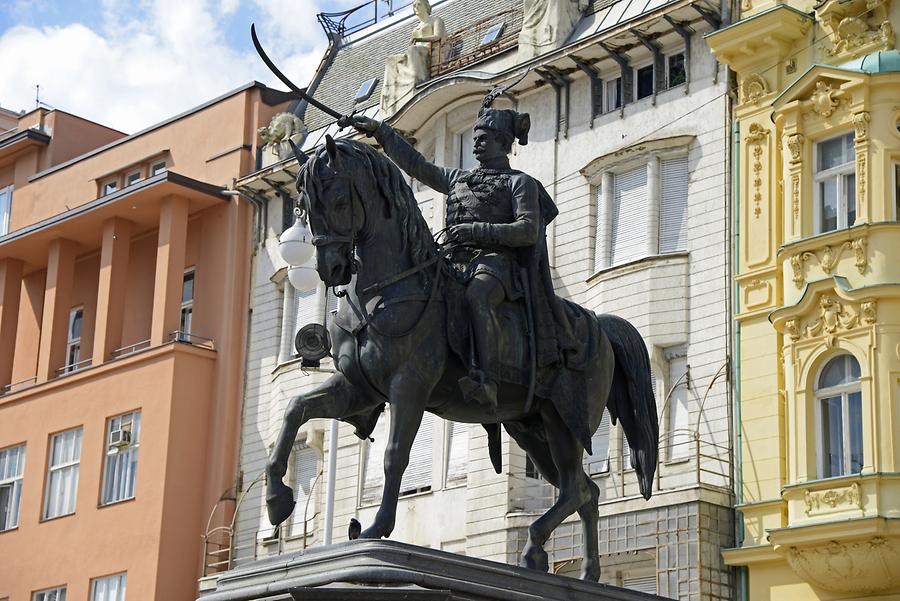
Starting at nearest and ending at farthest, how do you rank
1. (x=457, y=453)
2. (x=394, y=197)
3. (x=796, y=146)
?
(x=394, y=197) < (x=796, y=146) < (x=457, y=453)

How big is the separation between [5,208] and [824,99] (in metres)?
26.7

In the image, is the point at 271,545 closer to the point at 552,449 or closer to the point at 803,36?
the point at 803,36

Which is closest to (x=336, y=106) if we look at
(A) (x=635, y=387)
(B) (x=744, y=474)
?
(B) (x=744, y=474)

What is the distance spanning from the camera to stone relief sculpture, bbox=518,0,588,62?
3247 centimetres

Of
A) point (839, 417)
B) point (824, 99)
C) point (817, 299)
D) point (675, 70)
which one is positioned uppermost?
point (675, 70)

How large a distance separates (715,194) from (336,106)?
1359cm

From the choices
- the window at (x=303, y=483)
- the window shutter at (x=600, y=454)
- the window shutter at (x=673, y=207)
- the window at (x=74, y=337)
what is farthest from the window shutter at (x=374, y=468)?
the window at (x=74, y=337)

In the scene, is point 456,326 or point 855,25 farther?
point 855,25

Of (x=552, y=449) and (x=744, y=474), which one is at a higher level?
(x=744, y=474)

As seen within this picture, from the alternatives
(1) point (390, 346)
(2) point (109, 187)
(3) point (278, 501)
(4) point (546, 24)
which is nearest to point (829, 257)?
(4) point (546, 24)

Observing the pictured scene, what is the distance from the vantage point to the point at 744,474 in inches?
1072

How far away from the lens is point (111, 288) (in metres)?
39.7

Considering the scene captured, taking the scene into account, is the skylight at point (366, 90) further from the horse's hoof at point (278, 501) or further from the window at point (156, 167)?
the horse's hoof at point (278, 501)

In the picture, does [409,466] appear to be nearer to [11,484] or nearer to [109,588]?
[109,588]
